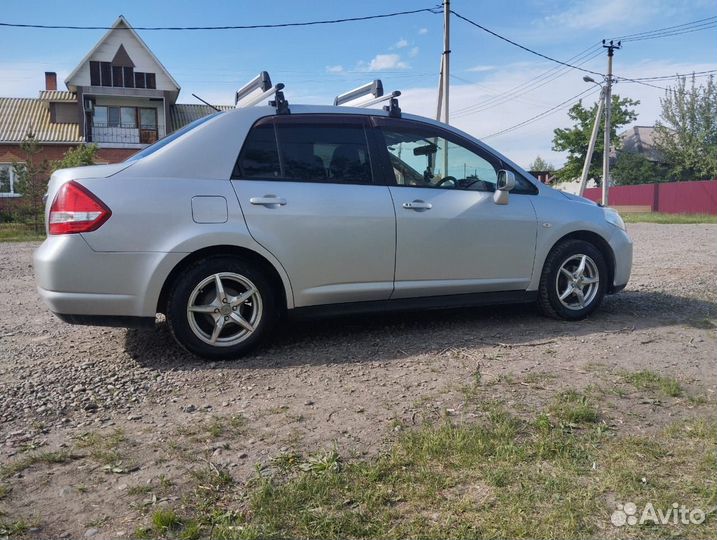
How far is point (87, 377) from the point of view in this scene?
3.91 metres

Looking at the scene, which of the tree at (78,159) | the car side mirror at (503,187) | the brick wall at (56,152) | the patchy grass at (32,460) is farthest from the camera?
the brick wall at (56,152)

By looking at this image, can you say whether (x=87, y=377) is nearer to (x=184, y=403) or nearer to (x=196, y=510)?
(x=184, y=403)

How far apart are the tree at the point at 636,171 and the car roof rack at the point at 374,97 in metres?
51.3

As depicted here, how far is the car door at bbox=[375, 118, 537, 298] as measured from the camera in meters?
4.73

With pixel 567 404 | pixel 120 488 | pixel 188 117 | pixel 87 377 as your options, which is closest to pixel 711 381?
pixel 567 404

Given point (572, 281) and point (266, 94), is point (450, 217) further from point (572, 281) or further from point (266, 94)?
point (266, 94)

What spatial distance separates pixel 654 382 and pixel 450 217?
6.21ft

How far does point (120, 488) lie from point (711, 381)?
341 cm

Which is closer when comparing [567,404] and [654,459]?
[654,459]

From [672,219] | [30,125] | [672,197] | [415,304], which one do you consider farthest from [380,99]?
[672,197]

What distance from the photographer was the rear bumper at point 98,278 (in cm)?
394

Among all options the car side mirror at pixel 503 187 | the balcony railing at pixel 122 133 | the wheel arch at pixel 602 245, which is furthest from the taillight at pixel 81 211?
the balcony railing at pixel 122 133

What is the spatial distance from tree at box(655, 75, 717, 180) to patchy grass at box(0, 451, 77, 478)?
2147 inches

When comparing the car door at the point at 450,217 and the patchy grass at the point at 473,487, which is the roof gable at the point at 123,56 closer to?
the car door at the point at 450,217
